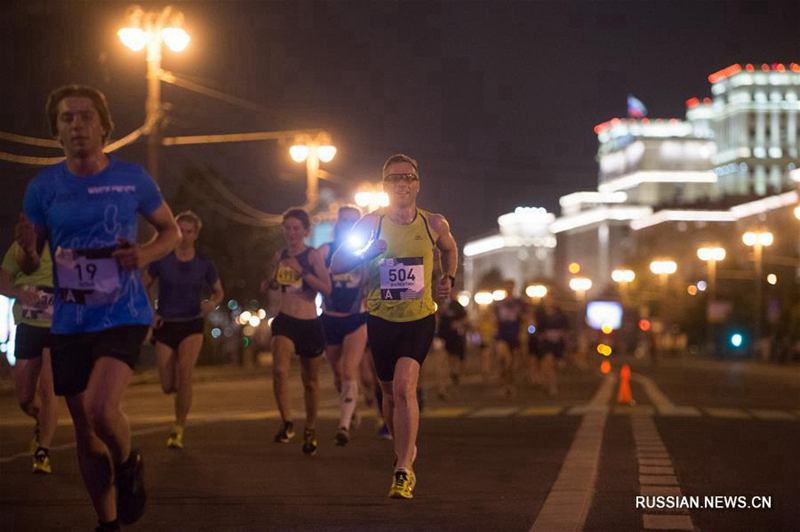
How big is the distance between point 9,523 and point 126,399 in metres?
16.1

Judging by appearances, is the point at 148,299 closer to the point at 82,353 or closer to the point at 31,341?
the point at 82,353

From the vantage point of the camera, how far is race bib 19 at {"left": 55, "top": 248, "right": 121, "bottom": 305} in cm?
679

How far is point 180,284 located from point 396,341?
4.10 metres

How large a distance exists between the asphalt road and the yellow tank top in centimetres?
118

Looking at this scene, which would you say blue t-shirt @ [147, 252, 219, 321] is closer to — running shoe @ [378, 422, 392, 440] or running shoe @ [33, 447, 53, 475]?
running shoe @ [378, 422, 392, 440]

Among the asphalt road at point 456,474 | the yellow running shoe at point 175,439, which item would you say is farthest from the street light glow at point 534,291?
the yellow running shoe at point 175,439

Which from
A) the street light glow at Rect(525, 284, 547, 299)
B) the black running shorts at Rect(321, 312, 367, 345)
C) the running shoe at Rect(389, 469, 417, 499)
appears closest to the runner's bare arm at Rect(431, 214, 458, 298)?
the running shoe at Rect(389, 469, 417, 499)

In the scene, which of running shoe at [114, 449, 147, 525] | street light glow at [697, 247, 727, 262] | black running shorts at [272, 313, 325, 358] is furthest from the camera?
street light glow at [697, 247, 727, 262]

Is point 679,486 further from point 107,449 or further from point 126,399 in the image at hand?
point 126,399

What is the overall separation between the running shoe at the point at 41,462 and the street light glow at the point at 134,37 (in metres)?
22.5

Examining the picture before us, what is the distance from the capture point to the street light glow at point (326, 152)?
45.3m

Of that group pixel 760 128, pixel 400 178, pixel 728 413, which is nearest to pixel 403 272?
Result: pixel 400 178

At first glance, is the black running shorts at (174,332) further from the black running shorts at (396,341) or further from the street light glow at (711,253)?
the street light glow at (711,253)

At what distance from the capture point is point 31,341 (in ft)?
35.6
